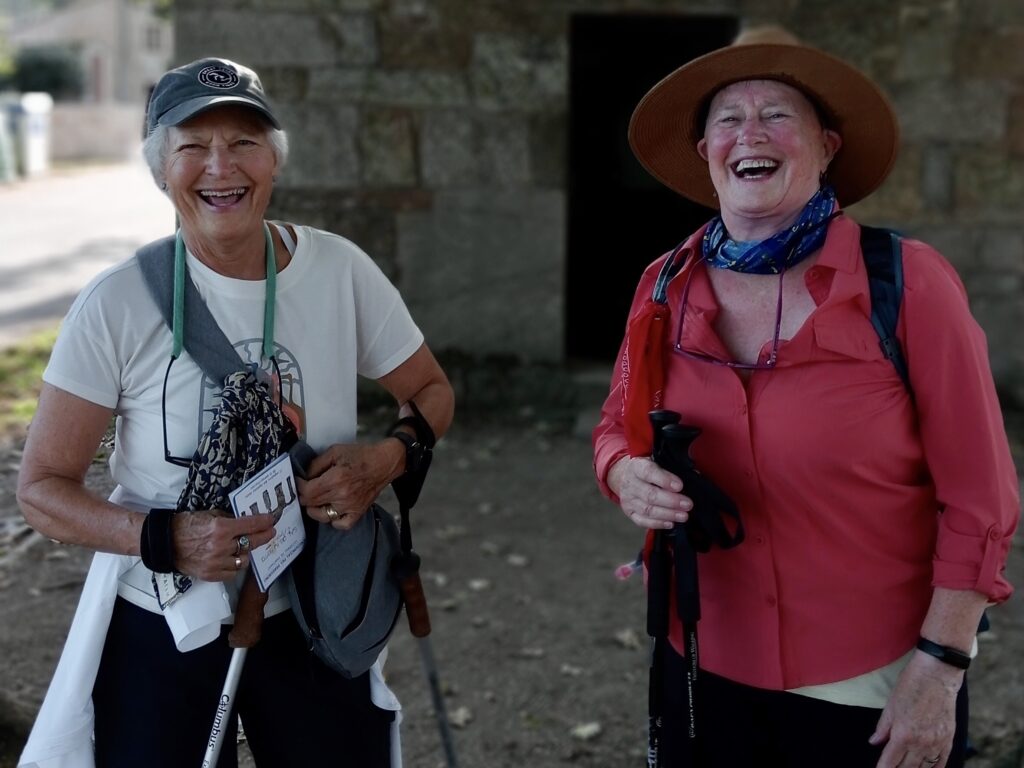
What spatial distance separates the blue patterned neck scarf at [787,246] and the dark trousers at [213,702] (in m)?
0.98

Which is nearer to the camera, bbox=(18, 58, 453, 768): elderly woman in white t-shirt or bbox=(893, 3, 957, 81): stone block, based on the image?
bbox=(18, 58, 453, 768): elderly woman in white t-shirt

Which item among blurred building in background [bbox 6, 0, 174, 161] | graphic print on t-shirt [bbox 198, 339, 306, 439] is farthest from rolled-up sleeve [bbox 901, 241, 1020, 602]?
blurred building in background [bbox 6, 0, 174, 161]

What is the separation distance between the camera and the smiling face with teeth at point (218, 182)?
6.11 feet

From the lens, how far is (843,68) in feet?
6.24

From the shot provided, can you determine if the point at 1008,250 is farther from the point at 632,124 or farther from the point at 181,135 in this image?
the point at 181,135

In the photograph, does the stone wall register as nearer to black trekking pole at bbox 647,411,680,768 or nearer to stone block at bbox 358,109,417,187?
stone block at bbox 358,109,417,187

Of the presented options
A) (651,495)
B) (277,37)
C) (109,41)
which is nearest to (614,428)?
(651,495)

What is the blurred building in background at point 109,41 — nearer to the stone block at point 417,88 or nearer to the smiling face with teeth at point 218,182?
the stone block at point 417,88

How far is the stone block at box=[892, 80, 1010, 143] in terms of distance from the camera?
5828 millimetres

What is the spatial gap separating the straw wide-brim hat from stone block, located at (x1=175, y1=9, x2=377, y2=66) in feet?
12.7

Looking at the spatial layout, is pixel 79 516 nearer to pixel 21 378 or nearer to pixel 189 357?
pixel 189 357

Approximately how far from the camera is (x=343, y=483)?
192cm

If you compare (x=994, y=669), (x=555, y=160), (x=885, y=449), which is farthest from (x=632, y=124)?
(x=555, y=160)

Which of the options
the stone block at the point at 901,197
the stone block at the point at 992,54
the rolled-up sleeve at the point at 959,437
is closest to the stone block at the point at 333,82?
the stone block at the point at 901,197
